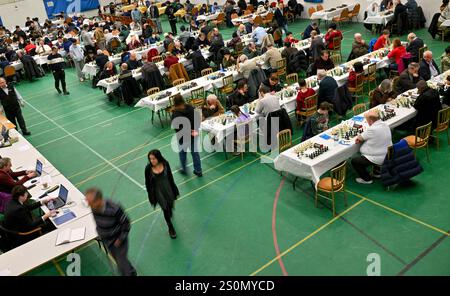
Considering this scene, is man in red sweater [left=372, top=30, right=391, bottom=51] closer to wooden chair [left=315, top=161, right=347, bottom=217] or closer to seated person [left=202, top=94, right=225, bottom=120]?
seated person [left=202, top=94, right=225, bottom=120]

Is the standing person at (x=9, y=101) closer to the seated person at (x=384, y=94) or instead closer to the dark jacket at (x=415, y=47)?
the seated person at (x=384, y=94)

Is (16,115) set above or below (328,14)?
below

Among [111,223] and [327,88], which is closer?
[111,223]

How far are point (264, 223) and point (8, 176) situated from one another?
4.83m

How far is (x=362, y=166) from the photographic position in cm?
814

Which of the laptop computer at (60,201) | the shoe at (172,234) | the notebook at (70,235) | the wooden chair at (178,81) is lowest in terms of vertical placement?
the shoe at (172,234)

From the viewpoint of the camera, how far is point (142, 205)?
341 inches

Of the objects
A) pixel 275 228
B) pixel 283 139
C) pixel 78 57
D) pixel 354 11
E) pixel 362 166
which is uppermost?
pixel 78 57

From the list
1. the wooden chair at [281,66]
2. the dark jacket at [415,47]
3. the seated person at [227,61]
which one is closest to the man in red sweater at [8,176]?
the seated person at [227,61]

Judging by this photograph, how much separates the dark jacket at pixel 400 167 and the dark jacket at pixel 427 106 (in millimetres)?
1538

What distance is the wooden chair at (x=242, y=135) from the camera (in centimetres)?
967

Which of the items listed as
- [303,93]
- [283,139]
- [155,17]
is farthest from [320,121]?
[155,17]

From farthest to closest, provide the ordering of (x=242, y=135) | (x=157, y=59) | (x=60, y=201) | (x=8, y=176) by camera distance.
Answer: (x=157, y=59), (x=242, y=135), (x=8, y=176), (x=60, y=201)

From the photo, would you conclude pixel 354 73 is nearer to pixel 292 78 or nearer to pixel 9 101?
pixel 292 78
